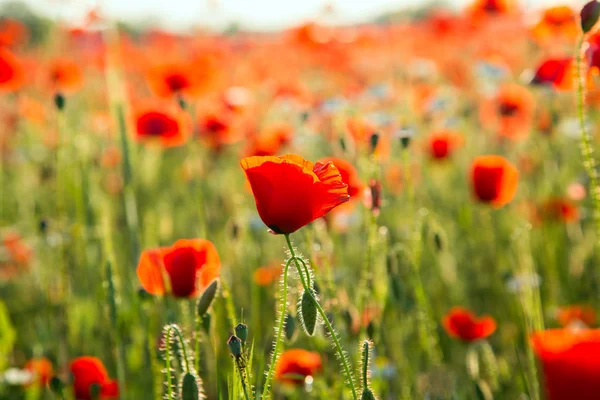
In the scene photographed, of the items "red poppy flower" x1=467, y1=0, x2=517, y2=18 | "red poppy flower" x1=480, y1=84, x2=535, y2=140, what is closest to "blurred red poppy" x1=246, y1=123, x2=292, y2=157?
"red poppy flower" x1=480, y1=84, x2=535, y2=140

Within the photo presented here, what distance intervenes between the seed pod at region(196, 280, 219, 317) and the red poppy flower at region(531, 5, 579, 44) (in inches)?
100

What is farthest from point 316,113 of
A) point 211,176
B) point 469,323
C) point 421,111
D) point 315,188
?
point 315,188

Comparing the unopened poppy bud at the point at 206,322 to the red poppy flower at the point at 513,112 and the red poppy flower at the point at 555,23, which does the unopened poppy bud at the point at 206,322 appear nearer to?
the red poppy flower at the point at 513,112

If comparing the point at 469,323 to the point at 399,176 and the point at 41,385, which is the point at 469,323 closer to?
the point at 41,385

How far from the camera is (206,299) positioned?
43.9 inches

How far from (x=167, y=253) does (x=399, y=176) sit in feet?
6.79

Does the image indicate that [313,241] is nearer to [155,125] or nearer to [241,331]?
[241,331]

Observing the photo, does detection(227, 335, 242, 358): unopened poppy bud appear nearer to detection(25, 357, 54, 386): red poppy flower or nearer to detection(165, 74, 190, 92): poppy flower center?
detection(25, 357, 54, 386): red poppy flower

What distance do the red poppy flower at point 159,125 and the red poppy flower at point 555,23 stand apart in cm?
168

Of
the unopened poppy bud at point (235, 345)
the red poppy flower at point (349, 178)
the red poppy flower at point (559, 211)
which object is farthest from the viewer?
the red poppy flower at point (559, 211)

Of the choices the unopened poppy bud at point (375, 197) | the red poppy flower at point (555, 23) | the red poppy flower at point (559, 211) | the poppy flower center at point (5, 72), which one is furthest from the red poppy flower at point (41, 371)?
the red poppy flower at point (555, 23)

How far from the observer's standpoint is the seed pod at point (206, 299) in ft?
3.65

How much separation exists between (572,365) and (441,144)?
7.52ft

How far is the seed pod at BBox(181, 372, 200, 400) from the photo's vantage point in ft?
3.34
